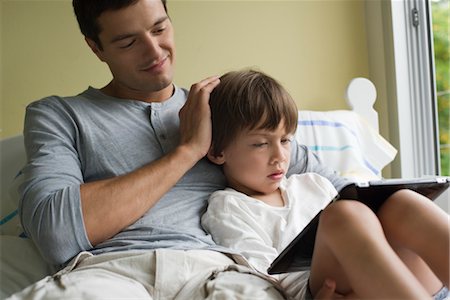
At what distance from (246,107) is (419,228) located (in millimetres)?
514

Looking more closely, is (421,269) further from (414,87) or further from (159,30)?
(414,87)

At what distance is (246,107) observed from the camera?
1.34 metres

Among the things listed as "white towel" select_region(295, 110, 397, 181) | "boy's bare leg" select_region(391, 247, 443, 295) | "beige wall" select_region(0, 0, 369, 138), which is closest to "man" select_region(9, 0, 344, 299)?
"boy's bare leg" select_region(391, 247, 443, 295)

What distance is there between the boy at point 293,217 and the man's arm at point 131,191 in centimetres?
10

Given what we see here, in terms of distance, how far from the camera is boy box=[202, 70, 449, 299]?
0.87 meters

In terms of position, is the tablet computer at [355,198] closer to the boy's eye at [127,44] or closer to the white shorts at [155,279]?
the white shorts at [155,279]

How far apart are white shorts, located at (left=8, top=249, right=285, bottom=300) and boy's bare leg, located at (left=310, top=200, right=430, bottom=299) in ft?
0.34

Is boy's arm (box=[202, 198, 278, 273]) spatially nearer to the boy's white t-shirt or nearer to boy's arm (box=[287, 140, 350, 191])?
the boy's white t-shirt

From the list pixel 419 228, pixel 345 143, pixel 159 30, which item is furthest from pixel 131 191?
pixel 345 143

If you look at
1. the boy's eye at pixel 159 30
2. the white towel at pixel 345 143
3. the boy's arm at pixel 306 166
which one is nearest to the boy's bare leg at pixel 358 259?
the boy's arm at pixel 306 166

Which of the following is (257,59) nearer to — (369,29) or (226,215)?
(369,29)

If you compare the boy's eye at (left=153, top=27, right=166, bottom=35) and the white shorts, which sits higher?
the boy's eye at (left=153, top=27, right=166, bottom=35)

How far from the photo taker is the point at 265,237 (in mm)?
1201

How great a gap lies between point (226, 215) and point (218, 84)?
343 mm
